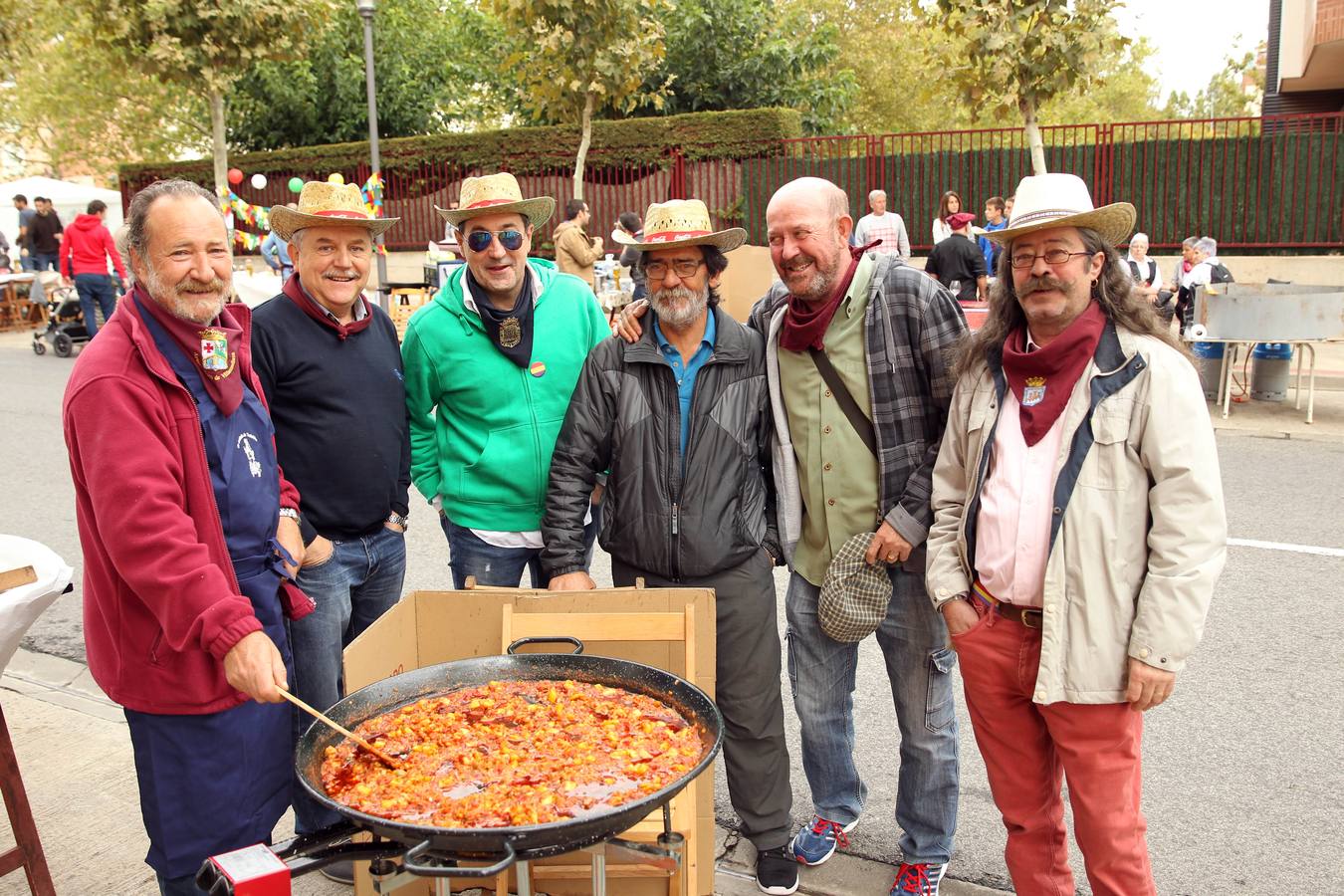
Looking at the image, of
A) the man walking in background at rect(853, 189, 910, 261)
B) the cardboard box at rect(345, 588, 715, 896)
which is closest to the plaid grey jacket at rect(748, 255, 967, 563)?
the cardboard box at rect(345, 588, 715, 896)

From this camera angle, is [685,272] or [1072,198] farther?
[685,272]

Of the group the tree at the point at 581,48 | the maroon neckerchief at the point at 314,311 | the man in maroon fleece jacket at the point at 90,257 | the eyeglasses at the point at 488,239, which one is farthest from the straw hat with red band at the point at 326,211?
the tree at the point at 581,48

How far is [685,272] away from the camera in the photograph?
3.46m

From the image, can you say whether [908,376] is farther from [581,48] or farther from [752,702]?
[581,48]

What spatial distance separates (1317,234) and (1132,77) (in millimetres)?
33280

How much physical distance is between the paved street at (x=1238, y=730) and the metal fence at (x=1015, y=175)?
10.4m

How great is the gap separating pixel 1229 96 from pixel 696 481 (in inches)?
1947

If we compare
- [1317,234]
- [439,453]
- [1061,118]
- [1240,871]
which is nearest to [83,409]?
[439,453]

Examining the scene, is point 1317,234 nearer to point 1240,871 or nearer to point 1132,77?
point 1240,871

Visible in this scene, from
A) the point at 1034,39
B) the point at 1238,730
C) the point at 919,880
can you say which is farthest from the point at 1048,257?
the point at 1034,39

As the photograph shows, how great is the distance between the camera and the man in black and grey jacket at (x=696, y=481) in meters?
3.43

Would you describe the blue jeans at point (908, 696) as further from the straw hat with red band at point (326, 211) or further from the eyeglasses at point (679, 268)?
the straw hat with red band at point (326, 211)

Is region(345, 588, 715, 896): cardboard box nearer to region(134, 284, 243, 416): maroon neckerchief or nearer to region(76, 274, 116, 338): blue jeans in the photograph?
region(134, 284, 243, 416): maroon neckerchief

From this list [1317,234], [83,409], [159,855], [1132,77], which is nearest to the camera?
[83,409]
